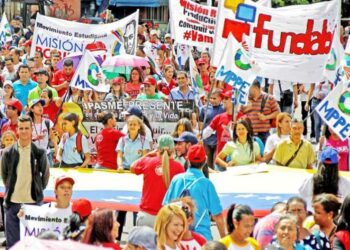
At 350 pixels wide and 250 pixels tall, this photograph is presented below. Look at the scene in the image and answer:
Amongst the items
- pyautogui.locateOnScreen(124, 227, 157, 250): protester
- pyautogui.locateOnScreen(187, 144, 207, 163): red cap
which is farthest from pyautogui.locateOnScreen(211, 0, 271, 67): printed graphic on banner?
pyautogui.locateOnScreen(124, 227, 157, 250): protester

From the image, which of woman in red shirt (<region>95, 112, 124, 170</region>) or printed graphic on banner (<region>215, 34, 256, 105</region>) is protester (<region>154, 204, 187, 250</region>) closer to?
woman in red shirt (<region>95, 112, 124, 170</region>)

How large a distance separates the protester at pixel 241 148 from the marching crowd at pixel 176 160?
0.5 inches

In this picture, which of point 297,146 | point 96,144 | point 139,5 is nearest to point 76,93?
point 96,144

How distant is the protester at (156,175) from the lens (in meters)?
11.5

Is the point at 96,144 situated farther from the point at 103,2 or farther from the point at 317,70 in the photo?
the point at 103,2

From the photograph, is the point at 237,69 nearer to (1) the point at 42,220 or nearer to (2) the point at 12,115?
(2) the point at 12,115

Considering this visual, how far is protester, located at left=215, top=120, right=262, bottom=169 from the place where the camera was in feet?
46.3

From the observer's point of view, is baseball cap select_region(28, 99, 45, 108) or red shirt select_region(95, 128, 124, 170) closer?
red shirt select_region(95, 128, 124, 170)

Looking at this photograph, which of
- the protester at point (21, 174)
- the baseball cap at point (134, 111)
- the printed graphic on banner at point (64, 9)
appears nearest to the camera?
the protester at point (21, 174)

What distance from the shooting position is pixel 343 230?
9.53 m

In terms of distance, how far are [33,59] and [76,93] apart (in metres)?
4.53

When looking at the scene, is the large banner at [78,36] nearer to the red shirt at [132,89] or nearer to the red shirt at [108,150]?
the red shirt at [132,89]

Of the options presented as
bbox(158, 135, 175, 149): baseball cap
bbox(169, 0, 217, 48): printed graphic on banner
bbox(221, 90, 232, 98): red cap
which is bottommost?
bbox(221, 90, 232, 98): red cap

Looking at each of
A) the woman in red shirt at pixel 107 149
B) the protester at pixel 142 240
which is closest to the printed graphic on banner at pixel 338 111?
the woman in red shirt at pixel 107 149
